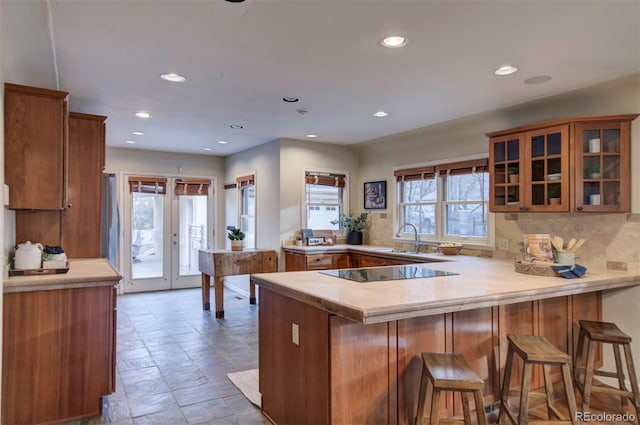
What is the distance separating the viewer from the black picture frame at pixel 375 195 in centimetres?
581

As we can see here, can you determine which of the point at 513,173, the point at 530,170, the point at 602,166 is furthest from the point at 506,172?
the point at 602,166

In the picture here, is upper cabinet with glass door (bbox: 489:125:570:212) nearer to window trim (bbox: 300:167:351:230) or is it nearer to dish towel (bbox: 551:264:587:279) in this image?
dish towel (bbox: 551:264:587:279)

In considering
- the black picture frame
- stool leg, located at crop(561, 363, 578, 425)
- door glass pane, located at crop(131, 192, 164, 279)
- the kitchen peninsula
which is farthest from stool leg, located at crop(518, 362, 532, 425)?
door glass pane, located at crop(131, 192, 164, 279)

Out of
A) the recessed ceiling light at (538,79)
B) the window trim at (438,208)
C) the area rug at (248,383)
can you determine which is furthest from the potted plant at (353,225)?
the recessed ceiling light at (538,79)

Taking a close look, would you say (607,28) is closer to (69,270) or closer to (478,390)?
(478,390)

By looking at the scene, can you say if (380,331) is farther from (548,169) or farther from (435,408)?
(548,169)

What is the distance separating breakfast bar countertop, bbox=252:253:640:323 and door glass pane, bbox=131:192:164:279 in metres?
5.02

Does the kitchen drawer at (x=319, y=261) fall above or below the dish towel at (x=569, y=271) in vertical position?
below

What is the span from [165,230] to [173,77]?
14.6 feet

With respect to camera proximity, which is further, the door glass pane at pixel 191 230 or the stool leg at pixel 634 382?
the door glass pane at pixel 191 230

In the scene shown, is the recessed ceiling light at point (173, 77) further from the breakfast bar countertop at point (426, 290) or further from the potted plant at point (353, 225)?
the potted plant at point (353, 225)

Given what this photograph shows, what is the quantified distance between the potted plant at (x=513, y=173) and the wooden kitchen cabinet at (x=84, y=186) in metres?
3.90

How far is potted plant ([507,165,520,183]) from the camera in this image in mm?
3717

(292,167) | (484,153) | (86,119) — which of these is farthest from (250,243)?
(484,153)
